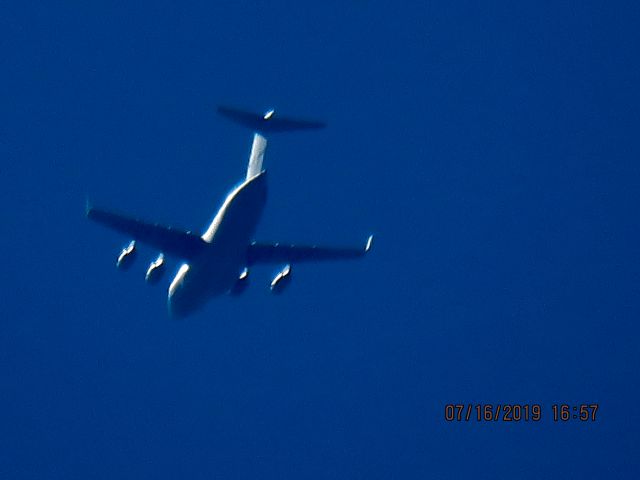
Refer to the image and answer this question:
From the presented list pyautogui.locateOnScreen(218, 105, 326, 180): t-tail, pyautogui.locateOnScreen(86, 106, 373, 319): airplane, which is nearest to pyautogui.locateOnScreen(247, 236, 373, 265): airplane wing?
pyautogui.locateOnScreen(86, 106, 373, 319): airplane

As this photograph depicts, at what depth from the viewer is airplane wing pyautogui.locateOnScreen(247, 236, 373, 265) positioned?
41594 mm

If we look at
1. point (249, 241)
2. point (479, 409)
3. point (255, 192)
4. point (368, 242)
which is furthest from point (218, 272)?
point (479, 409)

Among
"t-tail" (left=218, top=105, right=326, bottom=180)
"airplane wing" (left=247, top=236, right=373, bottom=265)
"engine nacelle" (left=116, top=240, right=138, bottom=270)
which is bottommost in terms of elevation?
"engine nacelle" (left=116, top=240, right=138, bottom=270)

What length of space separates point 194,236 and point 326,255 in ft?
25.5

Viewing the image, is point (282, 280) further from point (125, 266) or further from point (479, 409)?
point (479, 409)

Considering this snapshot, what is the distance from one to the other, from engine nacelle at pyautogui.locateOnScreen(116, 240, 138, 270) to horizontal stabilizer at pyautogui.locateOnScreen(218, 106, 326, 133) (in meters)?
8.28

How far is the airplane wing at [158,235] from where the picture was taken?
37.9m

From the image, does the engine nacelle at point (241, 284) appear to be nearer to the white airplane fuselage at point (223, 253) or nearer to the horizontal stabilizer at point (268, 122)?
the white airplane fuselage at point (223, 253)

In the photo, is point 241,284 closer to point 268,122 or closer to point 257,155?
point 257,155

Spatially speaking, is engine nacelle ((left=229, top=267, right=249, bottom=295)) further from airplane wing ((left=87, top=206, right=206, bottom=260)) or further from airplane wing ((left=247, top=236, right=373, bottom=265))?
airplane wing ((left=87, top=206, right=206, bottom=260))

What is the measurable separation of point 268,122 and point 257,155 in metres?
3.62

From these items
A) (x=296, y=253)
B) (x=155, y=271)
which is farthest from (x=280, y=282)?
(x=155, y=271)

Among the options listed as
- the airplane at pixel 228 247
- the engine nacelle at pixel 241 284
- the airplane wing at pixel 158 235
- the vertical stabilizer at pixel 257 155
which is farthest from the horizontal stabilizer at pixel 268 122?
the engine nacelle at pixel 241 284

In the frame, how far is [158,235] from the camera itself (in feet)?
128
